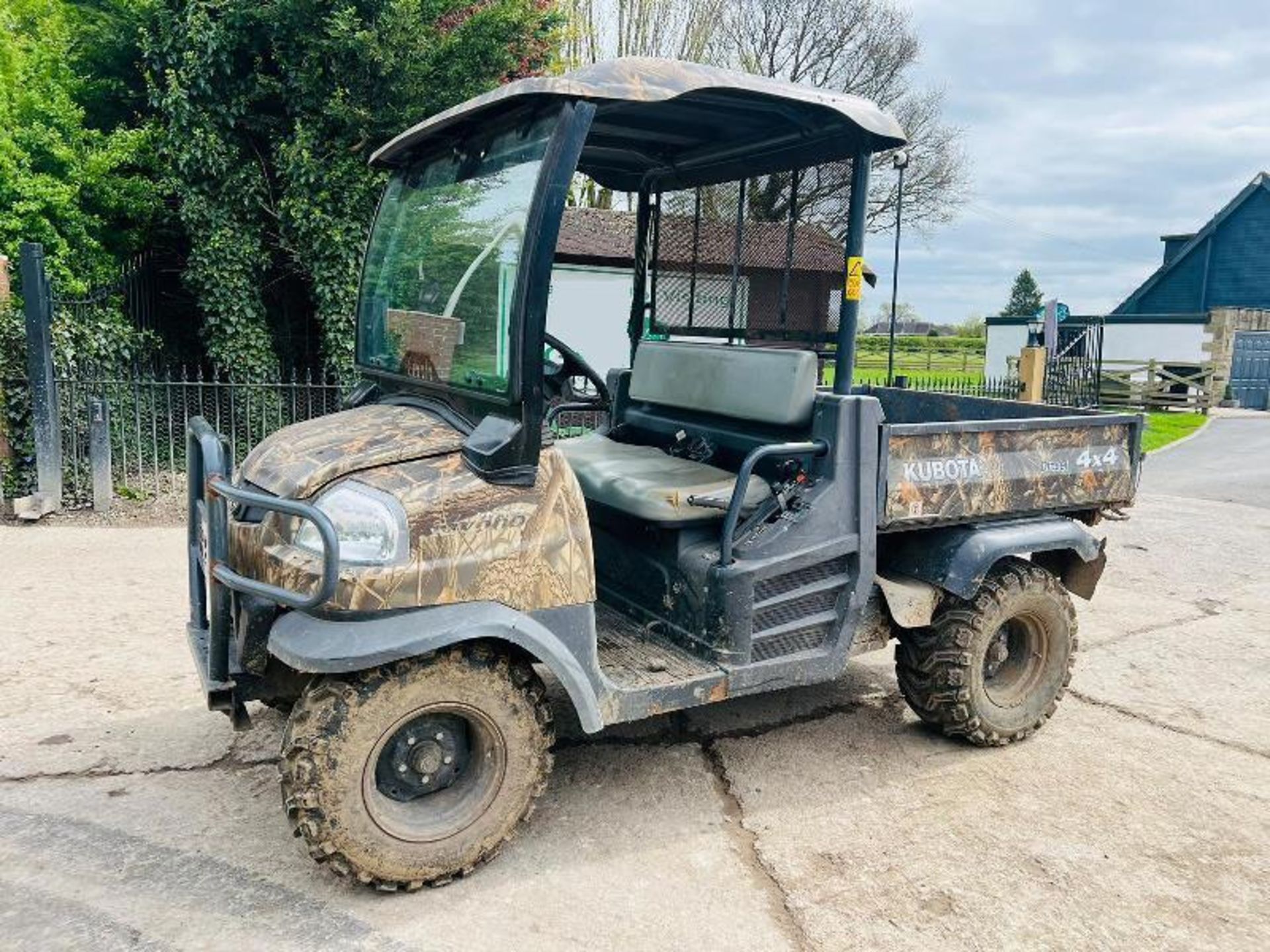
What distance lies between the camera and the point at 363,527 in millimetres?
A: 2938

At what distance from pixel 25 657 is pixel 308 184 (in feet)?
19.3

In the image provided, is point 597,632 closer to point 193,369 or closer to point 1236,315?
point 193,369

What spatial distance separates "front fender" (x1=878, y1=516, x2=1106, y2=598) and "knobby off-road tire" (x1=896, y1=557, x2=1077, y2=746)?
0.49 ft

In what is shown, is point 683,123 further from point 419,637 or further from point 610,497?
point 419,637

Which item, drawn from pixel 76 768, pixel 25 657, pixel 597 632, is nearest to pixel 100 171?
pixel 25 657

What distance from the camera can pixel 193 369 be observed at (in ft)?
35.2

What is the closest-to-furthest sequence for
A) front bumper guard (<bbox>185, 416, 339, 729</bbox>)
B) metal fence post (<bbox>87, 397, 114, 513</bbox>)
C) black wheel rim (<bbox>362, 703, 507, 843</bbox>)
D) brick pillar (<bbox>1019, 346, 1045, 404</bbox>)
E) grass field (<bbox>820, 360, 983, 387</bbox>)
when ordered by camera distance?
front bumper guard (<bbox>185, 416, 339, 729</bbox>) → black wheel rim (<bbox>362, 703, 507, 843</bbox>) → metal fence post (<bbox>87, 397, 114, 513</bbox>) → brick pillar (<bbox>1019, 346, 1045, 404</bbox>) → grass field (<bbox>820, 360, 983, 387</bbox>)

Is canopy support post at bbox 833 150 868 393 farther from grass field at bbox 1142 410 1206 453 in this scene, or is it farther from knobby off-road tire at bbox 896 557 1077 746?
grass field at bbox 1142 410 1206 453

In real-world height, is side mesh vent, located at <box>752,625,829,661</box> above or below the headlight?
below

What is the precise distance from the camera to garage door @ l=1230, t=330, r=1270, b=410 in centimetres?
2470

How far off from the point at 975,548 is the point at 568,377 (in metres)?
1.95

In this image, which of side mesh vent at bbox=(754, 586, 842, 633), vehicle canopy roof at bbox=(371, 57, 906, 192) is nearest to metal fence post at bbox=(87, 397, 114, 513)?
vehicle canopy roof at bbox=(371, 57, 906, 192)

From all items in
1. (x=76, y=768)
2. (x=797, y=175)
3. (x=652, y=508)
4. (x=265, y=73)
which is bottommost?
(x=76, y=768)

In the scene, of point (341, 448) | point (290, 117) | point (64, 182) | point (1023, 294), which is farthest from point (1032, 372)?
point (1023, 294)
